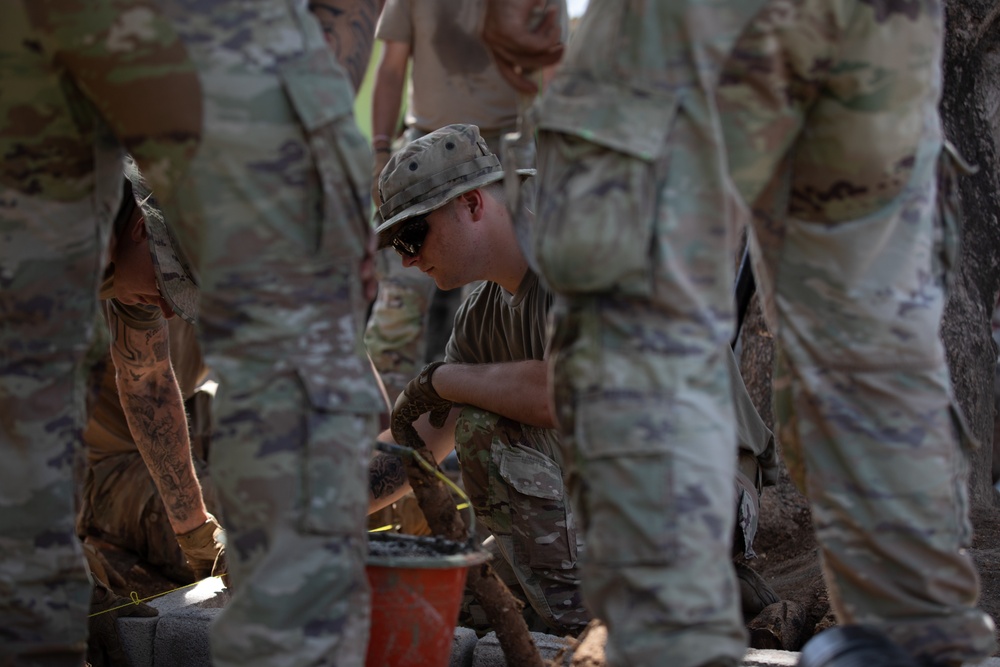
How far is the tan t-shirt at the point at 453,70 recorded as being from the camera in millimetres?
4715

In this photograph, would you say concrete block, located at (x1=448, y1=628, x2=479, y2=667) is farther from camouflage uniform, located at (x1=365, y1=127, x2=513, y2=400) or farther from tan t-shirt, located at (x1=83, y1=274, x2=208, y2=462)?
camouflage uniform, located at (x1=365, y1=127, x2=513, y2=400)

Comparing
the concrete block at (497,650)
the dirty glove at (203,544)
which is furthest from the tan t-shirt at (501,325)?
the dirty glove at (203,544)

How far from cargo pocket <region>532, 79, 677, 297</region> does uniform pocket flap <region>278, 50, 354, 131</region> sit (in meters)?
0.38

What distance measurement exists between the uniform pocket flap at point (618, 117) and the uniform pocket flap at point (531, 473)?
1583 millimetres

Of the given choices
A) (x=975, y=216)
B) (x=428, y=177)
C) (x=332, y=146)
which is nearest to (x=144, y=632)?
(x=428, y=177)

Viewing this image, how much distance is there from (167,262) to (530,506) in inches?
49.5

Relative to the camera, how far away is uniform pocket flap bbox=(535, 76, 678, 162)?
1.74 meters

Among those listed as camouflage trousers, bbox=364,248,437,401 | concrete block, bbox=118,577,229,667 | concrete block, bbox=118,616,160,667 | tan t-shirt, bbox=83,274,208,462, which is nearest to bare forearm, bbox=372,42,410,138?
camouflage trousers, bbox=364,248,437,401

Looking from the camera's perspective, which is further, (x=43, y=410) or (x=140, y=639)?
(x=140, y=639)

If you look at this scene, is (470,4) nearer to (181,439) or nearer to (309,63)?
(181,439)

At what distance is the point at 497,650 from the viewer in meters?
2.79

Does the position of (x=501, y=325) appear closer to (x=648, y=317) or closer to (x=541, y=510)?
(x=541, y=510)

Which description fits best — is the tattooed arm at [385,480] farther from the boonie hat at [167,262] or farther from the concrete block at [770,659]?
the concrete block at [770,659]

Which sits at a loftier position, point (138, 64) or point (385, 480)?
point (138, 64)
